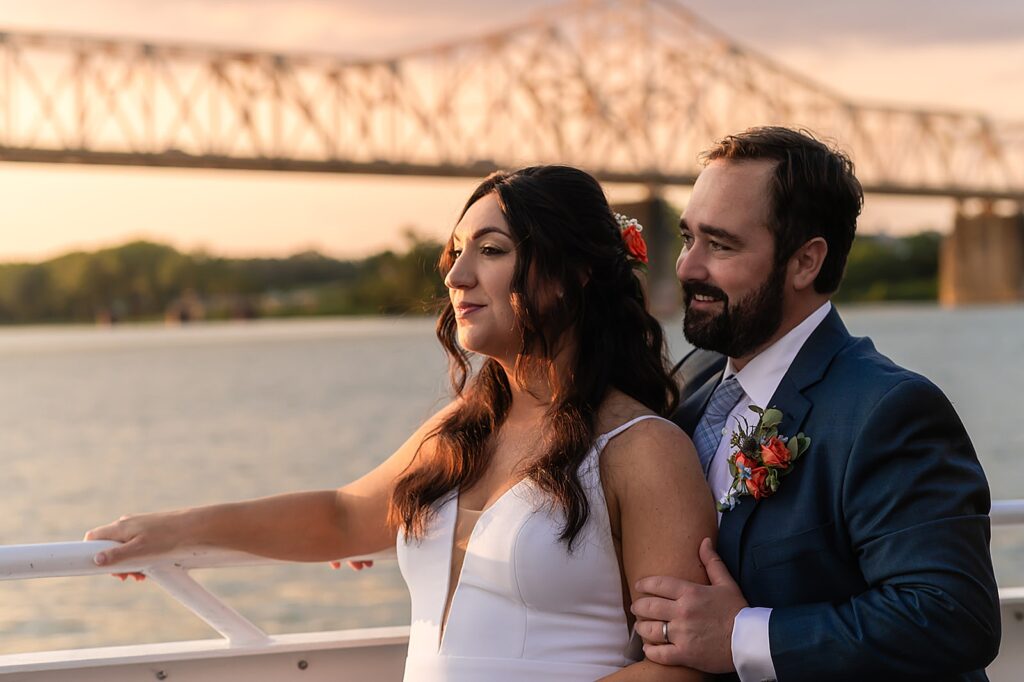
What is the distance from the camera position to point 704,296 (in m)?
1.92

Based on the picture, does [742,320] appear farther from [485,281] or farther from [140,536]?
[140,536]

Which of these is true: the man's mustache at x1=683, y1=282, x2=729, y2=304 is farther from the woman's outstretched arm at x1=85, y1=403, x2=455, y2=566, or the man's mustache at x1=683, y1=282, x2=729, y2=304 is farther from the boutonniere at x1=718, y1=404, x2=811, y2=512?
the woman's outstretched arm at x1=85, y1=403, x2=455, y2=566

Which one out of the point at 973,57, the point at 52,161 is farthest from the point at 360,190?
the point at 973,57

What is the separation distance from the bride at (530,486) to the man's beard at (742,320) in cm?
14

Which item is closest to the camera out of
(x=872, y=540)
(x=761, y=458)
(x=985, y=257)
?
(x=872, y=540)

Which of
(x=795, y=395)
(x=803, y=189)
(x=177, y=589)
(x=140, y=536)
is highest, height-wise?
(x=803, y=189)

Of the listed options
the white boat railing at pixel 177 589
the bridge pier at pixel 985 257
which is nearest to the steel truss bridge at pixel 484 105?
the bridge pier at pixel 985 257

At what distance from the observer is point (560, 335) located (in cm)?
207

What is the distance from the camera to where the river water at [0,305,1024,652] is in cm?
1031

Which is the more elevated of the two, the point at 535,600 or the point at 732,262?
the point at 732,262

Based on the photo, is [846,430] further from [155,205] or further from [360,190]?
[155,205]

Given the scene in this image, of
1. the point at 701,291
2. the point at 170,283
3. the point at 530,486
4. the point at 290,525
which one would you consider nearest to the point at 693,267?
the point at 701,291

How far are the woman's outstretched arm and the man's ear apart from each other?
64 centimetres

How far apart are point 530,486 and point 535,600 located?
0.16 m
